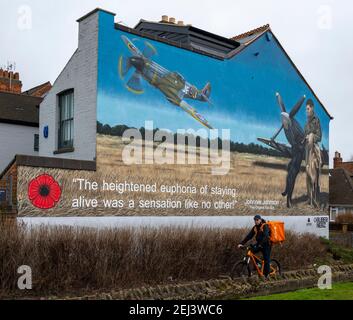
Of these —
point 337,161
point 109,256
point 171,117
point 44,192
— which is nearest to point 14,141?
point 171,117

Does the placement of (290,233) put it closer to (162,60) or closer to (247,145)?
(247,145)

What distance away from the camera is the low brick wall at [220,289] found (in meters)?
11.6

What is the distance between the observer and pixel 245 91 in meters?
22.2

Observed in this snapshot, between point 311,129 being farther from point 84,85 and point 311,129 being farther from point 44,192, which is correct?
point 44,192

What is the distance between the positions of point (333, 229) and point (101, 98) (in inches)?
1080

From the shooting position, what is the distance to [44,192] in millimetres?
14484

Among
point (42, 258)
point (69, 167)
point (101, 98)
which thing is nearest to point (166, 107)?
point (101, 98)

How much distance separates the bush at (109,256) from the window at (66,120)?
590 centimetres

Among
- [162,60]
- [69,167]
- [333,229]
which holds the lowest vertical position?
[333,229]

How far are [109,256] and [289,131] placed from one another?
589 inches

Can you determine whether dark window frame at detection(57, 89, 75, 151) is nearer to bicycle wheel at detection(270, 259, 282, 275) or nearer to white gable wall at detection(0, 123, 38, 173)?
bicycle wheel at detection(270, 259, 282, 275)

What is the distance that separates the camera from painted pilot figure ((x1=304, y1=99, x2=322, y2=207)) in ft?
86.0

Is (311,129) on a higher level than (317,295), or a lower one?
higher
